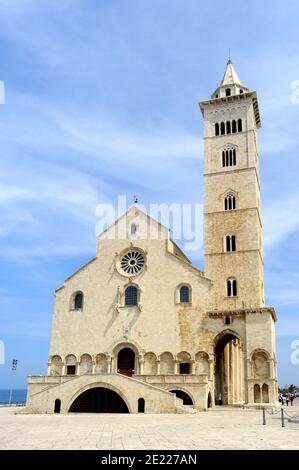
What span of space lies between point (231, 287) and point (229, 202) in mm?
7963

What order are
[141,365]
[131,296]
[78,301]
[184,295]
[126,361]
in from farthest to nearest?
[78,301]
[131,296]
[184,295]
[126,361]
[141,365]

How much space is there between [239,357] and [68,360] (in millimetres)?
17607

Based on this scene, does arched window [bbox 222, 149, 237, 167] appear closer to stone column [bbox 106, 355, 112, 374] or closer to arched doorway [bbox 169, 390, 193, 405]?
stone column [bbox 106, 355, 112, 374]

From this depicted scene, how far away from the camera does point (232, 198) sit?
144 feet

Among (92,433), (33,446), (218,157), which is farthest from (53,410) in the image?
(218,157)

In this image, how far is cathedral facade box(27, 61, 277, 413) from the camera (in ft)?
122

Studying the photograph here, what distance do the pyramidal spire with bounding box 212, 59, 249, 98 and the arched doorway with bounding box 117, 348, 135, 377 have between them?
85.9 feet

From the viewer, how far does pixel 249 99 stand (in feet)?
152

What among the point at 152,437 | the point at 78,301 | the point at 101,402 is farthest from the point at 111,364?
the point at 152,437

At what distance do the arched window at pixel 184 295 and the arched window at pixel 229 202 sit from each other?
8361mm

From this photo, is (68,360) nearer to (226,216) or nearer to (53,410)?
(53,410)

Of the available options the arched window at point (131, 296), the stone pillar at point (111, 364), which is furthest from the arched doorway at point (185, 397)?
the arched window at point (131, 296)

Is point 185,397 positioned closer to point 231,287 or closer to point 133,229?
point 231,287
